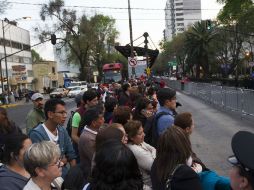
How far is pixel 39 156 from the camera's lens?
3545 mm

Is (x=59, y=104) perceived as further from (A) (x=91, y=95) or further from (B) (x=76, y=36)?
(B) (x=76, y=36)

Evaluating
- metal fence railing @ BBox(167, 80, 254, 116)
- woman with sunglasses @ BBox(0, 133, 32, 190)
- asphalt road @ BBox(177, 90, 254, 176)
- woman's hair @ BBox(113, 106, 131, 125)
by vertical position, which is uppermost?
woman's hair @ BBox(113, 106, 131, 125)

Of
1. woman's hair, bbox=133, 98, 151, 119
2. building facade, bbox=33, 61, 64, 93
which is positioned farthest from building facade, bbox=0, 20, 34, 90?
woman's hair, bbox=133, 98, 151, 119

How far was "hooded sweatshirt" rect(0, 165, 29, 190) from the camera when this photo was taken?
377 cm

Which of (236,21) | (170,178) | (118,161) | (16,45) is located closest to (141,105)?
(170,178)

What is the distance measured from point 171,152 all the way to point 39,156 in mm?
960

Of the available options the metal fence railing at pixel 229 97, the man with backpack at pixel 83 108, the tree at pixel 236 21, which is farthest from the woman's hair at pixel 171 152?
the tree at pixel 236 21

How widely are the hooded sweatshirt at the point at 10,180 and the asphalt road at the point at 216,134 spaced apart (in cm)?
556

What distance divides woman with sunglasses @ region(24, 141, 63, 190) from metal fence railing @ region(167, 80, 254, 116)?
1382cm

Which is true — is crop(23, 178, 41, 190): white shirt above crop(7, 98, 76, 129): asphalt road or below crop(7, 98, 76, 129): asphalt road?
above

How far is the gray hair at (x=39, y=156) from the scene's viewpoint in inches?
139

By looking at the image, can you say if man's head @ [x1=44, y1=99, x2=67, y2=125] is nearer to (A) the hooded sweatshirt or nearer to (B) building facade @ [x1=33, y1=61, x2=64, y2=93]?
(A) the hooded sweatshirt

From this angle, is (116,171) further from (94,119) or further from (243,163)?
(94,119)

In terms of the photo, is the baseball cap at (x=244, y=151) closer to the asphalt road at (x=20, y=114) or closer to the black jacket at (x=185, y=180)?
the black jacket at (x=185, y=180)
